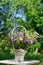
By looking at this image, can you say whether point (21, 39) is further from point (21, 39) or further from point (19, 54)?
point (19, 54)

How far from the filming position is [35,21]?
1050 cm

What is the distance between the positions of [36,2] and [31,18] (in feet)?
3.19

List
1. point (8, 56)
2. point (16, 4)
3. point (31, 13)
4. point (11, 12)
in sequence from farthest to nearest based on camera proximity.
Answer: point (11, 12), point (16, 4), point (31, 13), point (8, 56)

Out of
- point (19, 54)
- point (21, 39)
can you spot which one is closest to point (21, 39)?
point (21, 39)

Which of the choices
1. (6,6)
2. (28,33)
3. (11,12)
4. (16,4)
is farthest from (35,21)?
(28,33)

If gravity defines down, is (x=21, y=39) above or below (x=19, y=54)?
above

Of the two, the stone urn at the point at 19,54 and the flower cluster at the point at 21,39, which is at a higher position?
the flower cluster at the point at 21,39

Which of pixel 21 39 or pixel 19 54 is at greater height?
pixel 21 39

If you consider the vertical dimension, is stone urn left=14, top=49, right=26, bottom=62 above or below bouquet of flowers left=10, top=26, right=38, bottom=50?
Answer: below

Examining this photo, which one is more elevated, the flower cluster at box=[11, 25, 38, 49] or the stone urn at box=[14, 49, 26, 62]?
the flower cluster at box=[11, 25, 38, 49]

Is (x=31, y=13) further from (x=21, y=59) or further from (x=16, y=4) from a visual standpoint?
(x=21, y=59)

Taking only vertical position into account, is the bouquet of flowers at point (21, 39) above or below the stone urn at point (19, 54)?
above

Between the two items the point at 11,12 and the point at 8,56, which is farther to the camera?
the point at 11,12

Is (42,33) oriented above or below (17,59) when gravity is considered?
below
